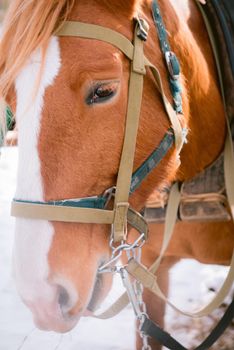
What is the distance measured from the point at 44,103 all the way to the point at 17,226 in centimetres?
34

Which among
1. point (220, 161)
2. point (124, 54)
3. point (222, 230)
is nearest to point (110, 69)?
point (124, 54)

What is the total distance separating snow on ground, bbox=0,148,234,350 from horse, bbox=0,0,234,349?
1.39 m

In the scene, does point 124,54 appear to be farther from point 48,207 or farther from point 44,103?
point 48,207

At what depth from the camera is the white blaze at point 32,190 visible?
4.70 feet

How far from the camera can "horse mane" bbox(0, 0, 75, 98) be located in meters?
1.48

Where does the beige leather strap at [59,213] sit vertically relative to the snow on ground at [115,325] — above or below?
above

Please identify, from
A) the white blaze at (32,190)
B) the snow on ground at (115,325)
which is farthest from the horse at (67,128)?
the snow on ground at (115,325)

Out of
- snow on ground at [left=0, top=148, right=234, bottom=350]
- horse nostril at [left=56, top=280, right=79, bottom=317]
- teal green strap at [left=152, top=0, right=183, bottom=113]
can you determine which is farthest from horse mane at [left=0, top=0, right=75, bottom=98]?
snow on ground at [left=0, top=148, right=234, bottom=350]

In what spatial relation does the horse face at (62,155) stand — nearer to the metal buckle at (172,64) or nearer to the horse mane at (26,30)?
the horse mane at (26,30)

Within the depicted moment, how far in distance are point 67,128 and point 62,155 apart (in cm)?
7

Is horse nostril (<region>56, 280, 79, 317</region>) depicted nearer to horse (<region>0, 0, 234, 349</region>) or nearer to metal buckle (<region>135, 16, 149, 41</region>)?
horse (<region>0, 0, 234, 349</region>)

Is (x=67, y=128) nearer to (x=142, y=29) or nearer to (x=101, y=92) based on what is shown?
(x=101, y=92)

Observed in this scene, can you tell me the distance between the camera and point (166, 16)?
1.77 m

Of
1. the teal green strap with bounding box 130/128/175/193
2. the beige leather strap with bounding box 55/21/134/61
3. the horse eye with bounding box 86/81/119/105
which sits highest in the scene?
the beige leather strap with bounding box 55/21/134/61
